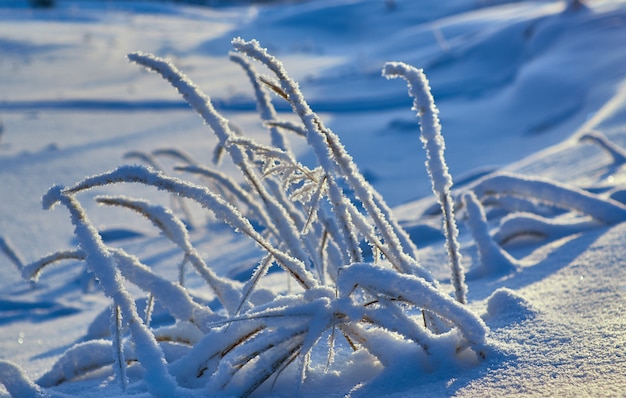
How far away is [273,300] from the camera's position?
137 centimetres

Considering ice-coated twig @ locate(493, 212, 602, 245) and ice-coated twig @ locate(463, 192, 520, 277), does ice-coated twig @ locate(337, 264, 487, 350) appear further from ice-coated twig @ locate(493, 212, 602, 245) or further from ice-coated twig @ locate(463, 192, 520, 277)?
ice-coated twig @ locate(493, 212, 602, 245)

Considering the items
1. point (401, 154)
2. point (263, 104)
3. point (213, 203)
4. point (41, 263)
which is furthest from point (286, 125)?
point (401, 154)

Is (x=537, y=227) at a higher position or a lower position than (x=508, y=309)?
higher

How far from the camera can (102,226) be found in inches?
166

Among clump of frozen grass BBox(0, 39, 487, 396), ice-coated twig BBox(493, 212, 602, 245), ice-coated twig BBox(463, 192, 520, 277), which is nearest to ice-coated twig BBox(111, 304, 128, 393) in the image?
clump of frozen grass BBox(0, 39, 487, 396)

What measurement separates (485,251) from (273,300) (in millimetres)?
911

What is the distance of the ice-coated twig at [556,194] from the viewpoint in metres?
2.29

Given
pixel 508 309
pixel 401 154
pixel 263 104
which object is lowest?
pixel 508 309

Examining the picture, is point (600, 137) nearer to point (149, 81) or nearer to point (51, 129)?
point (51, 129)

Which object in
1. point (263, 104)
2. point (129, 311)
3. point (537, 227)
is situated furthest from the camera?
point (537, 227)

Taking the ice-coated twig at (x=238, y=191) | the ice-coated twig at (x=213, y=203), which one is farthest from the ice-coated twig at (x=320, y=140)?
the ice-coated twig at (x=238, y=191)

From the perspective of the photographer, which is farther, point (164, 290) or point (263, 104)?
point (263, 104)

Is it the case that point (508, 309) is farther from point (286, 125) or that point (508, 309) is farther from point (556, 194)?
point (556, 194)

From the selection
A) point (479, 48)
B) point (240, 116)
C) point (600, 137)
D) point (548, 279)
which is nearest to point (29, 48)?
point (240, 116)
